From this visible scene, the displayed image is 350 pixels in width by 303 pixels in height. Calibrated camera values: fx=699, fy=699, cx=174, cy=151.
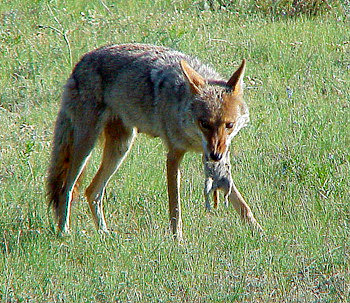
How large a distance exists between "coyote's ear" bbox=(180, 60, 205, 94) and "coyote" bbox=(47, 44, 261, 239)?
12mm

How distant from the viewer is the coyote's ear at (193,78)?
589 centimetres

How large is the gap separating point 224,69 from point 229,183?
4070 mm

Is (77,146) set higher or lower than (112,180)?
higher

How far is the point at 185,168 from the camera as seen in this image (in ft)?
24.0

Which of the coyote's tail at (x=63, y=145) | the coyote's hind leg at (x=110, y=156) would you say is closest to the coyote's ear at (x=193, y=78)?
the coyote's hind leg at (x=110, y=156)

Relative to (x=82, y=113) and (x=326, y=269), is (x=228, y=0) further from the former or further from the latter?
(x=326, y=269)

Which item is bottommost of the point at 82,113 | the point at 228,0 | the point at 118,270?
the point at 228,0

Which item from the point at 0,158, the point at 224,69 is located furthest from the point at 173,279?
the point at 224,69

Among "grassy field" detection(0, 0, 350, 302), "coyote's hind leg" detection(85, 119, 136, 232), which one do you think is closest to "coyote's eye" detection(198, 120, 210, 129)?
"grassy field" detection(0, 0, 350, 302)

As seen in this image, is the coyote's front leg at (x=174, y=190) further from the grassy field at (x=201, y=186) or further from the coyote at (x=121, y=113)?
the grassy field at (x=201, y=186)

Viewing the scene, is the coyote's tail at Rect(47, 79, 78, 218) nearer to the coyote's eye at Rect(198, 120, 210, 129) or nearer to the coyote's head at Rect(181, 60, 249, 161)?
the coyote's head at Rect(181, 60, 249, 161)

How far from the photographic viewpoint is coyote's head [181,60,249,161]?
555cm

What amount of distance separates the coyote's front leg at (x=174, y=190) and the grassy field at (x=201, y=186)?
17 cm

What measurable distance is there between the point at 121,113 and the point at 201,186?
1.08 m
